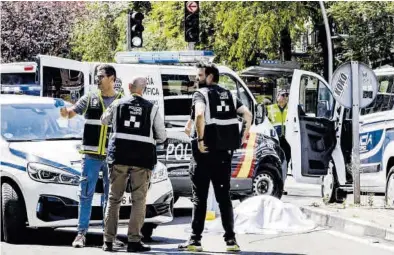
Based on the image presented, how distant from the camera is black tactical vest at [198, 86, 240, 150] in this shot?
8.94 m

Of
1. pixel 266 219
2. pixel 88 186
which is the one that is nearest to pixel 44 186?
pixel 88 186

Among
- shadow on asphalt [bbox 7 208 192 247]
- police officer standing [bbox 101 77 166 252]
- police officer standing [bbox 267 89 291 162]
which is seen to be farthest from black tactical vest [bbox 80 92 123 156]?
police officer standing [bbox 267 89 291 162]

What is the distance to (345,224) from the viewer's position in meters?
11.1

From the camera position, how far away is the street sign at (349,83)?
12.9m

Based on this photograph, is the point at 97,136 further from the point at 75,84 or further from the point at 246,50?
the point at 246,50

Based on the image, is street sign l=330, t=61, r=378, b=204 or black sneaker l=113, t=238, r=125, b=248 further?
street sign l=330, t=61, r=378, b=204

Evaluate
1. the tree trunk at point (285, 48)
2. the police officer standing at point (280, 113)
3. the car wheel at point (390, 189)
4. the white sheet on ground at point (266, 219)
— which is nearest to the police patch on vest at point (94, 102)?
the white sheet on ground at point (266, 219)

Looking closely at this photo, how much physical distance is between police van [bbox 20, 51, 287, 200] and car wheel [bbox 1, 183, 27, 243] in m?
3.78

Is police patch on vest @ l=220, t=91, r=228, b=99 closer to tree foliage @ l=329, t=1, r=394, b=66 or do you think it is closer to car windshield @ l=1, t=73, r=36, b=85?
car windshield @ l=1, t=73, r=36, b=85

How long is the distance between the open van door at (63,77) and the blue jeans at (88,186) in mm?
4272

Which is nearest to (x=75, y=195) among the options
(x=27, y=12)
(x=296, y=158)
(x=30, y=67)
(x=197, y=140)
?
(x=197, y=140)

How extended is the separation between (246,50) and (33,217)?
945 inches

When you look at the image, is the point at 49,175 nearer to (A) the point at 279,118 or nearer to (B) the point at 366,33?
(A) the point at 279,118

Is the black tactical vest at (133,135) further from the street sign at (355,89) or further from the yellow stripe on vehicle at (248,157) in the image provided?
the street sign at (355,89)
